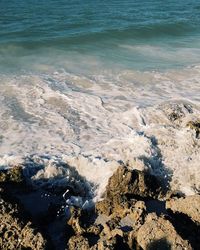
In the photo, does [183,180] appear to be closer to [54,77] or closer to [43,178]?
[43,178]

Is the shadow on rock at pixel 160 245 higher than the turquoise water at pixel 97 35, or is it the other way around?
the shadow on rock at pixel 160 245

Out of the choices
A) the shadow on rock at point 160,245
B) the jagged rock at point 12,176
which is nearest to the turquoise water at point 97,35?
the jagged rock at point 12,176

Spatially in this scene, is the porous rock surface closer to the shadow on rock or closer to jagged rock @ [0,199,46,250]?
jagged rock @ [0,199,46,250]

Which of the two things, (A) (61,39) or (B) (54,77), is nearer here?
(B) (54,77)

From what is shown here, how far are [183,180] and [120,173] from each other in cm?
129

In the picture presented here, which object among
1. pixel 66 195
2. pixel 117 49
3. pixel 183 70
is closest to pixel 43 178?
pixel 66 195

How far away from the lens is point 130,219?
7145 mm

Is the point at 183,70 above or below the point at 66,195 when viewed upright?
below

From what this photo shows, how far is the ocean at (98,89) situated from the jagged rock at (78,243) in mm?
1513

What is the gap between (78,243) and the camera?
6.44 m

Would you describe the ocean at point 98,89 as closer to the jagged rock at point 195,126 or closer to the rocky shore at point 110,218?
the jagged rock at point 195,126

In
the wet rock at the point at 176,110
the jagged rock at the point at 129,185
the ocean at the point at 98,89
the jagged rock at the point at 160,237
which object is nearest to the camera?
the jagged rock at the point at 160,237

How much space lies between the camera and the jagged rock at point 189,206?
271 inches

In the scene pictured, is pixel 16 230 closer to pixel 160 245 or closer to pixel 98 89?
pixel 160 245
